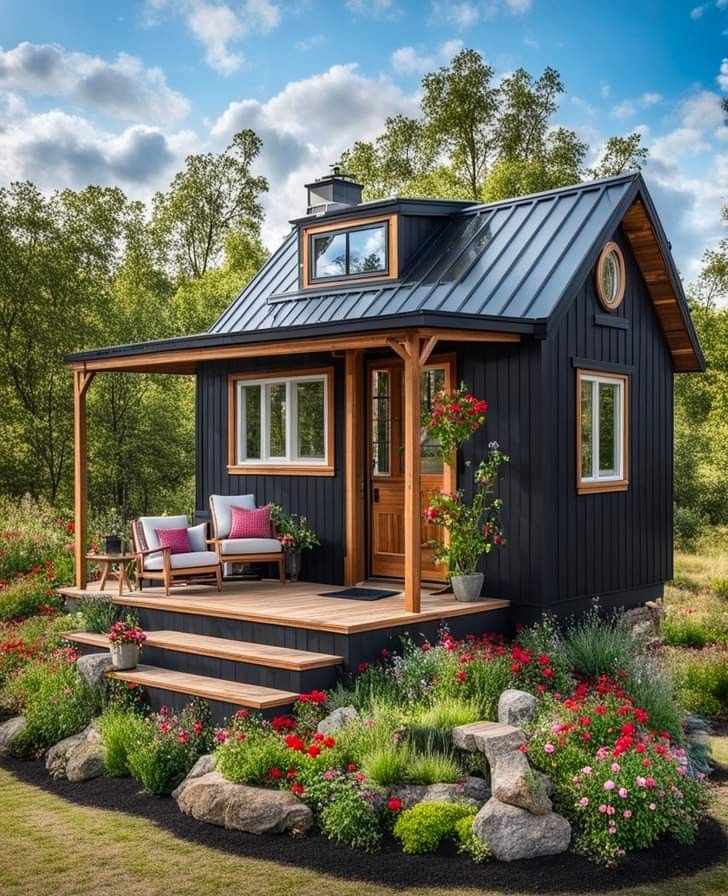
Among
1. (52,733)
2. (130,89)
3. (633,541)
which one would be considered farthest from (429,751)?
(130,89)

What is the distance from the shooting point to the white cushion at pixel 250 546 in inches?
389

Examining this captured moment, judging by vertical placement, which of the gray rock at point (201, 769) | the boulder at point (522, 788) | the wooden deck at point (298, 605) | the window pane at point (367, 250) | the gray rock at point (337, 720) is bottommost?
the gray rock at point (201, 769)

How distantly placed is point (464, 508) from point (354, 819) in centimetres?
363

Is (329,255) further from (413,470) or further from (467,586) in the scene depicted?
(467,586)

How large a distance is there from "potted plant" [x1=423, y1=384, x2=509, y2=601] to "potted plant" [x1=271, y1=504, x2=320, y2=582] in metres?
1.74

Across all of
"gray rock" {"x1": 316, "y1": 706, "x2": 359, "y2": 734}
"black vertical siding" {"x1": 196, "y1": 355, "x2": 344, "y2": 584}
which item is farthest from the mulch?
"black vertical siding" {"x1": 196, "y1": 355, "x2": 344, "y2": 584}

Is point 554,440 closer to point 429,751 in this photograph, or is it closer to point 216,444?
point 429,751

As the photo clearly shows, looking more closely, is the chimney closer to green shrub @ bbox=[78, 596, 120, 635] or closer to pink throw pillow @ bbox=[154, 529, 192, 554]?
pink throw pillow @ bbox=[154, 529, 192, 554]

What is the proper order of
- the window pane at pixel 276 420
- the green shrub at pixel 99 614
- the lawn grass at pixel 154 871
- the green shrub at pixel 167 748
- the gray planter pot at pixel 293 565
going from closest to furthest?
the lawn grass at pixel 154 871
the green shrub at pixel 167 748
the green shrub at pixel 99 614
the gray planter pot at pixel 293 565
the window pane at pixel 276 420

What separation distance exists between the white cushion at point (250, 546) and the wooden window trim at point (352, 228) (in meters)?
3.00

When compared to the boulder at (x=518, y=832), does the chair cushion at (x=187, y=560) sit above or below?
above

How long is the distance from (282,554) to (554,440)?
10.0 feet

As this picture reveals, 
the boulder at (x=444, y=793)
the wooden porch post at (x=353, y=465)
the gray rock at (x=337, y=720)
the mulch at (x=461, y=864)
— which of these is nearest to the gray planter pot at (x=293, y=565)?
the wooden porch post at (x=353, y=465)

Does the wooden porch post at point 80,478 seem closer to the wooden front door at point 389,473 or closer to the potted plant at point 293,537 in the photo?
the potted plant at point 293,537
